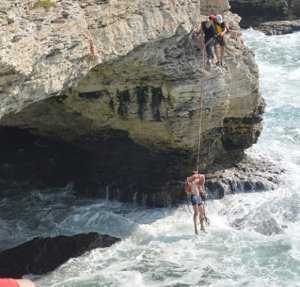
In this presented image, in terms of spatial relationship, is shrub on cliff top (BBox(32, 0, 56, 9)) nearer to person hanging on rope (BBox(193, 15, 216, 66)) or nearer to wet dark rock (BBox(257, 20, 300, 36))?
person hanging on rope (BBox(193, 15, 216, 66))

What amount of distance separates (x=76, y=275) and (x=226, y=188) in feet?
21.0

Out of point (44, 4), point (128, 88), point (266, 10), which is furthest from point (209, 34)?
point (266, 10)

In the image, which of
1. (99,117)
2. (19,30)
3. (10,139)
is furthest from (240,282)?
(10,139)

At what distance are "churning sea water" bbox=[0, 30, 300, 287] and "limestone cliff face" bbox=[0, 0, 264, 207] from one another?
1426 mm

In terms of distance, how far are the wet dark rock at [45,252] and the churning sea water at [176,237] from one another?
319 millimetres

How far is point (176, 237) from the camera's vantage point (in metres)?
17.8

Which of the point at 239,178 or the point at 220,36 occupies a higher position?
the point at 220,36

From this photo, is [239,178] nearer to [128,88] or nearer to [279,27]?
[128,88]

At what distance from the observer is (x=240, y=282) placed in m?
15.4

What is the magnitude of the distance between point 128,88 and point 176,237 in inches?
172

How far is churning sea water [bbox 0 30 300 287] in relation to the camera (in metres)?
15.7

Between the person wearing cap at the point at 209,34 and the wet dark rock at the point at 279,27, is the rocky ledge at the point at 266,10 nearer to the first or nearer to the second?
the wet dark rock at the point at 279,27

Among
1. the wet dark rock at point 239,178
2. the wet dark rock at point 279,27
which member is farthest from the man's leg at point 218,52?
the wet dark rock at point 279,27

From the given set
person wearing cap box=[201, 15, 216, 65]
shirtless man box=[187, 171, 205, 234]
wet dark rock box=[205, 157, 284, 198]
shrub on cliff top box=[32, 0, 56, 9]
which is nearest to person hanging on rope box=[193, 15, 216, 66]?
person wearing cap box=[201, 15, 216, 65]
